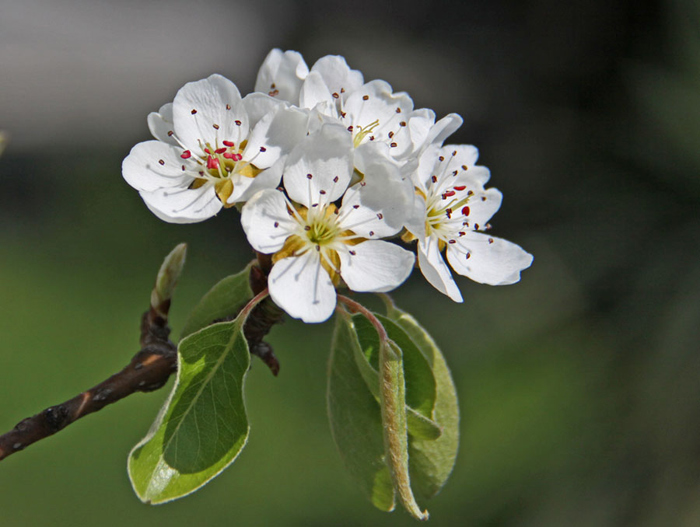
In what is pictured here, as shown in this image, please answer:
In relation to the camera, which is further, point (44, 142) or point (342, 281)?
point (44, 142)

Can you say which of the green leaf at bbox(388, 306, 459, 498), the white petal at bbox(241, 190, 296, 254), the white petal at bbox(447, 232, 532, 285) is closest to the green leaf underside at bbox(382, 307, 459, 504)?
the green leaf at bbox(388, 306, 459, 498)

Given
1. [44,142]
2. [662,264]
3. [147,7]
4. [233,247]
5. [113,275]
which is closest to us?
[662,264]

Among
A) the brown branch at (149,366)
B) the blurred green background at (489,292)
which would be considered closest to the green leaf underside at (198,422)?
the brown branch at (149,366)

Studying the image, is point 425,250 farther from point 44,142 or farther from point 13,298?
point 44,142

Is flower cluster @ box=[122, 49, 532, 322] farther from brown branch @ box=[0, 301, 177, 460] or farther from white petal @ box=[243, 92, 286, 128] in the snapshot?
brown branch @ box=[0, 301, 177, 460]

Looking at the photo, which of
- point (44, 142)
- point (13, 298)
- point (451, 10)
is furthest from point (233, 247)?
point (451, 10)

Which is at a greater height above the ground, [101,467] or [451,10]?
[451,10]
